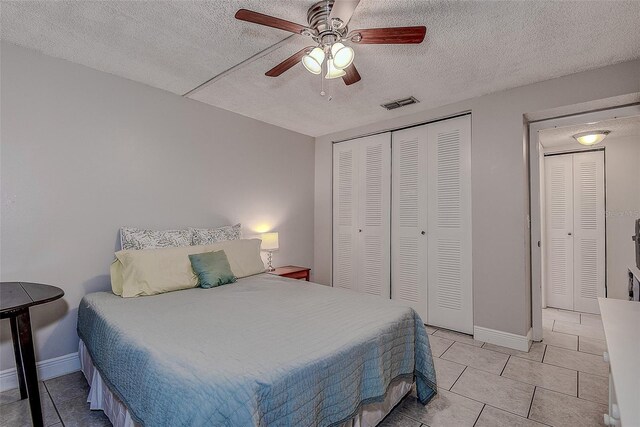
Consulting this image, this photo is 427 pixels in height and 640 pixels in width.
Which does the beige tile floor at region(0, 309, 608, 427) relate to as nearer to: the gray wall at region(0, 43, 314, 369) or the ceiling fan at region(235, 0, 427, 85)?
the gray wall at region(0, 43, 314, 369)

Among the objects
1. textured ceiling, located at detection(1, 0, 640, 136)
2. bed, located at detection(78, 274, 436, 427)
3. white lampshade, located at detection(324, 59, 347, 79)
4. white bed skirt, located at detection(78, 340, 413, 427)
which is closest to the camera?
bed, located at detection(78, 274, 436, 427)

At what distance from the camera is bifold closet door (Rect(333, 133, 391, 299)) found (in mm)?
3986

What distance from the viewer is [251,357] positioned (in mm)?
1351

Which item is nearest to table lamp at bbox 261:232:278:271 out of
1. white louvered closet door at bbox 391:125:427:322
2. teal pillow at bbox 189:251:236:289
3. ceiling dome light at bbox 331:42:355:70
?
teal pillow at bbox 189:251:236:289

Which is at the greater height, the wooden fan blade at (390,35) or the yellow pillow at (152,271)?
the wooden fan blade at (390,35)

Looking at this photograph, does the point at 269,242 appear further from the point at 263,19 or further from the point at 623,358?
the point at 623,358

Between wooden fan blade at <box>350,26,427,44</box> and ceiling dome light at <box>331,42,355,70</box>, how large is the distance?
0.07 meters

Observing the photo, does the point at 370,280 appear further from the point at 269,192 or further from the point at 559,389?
the point at 559,389

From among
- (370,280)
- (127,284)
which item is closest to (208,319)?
(127,284)

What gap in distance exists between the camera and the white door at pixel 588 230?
3943mm

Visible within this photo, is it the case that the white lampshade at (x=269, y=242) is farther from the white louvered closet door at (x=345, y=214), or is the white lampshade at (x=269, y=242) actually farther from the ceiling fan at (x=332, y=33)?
the ceiling fan at (x=332, y=33)

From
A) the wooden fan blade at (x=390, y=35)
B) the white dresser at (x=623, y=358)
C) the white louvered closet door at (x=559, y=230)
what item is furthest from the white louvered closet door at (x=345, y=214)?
the white dresser at (x=623, y=358)

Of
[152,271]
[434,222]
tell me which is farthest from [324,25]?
[434,222]

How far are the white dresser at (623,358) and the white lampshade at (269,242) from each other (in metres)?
2.95
